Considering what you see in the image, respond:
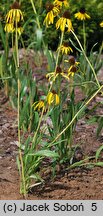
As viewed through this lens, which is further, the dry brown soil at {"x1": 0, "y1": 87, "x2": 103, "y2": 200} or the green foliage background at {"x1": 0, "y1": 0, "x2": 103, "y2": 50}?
the green foliage background at {"x1": 0, "y1": 0, "x2": 103, "y2": 50}

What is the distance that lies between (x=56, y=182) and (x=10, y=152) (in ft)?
1.80

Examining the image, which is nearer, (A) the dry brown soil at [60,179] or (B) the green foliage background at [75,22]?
A: (A) the dry brown soil at [60,179]

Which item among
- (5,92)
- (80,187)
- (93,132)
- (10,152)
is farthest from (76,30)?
(80,187)

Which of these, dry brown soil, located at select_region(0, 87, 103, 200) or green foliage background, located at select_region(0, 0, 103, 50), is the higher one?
green foliage background, located at select_region(0, 0, 103, 50)

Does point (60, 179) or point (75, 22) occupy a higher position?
point (75, 22)

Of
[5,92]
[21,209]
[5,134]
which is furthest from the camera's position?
[5,92]

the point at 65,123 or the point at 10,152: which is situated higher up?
the point at 65,123

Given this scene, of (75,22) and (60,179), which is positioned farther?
(75,22)

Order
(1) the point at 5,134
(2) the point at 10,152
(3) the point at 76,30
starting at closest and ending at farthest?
(2) the point at 10,152 → (1) the point at 5,134 → (3) the point at 76,30

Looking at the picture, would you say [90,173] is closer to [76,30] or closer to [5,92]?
[5,92]

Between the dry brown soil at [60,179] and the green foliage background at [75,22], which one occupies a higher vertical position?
the green foliage background at [75,22]

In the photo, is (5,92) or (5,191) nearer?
(5,191)

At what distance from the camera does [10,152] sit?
4.37 metres

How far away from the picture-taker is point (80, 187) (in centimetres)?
391
